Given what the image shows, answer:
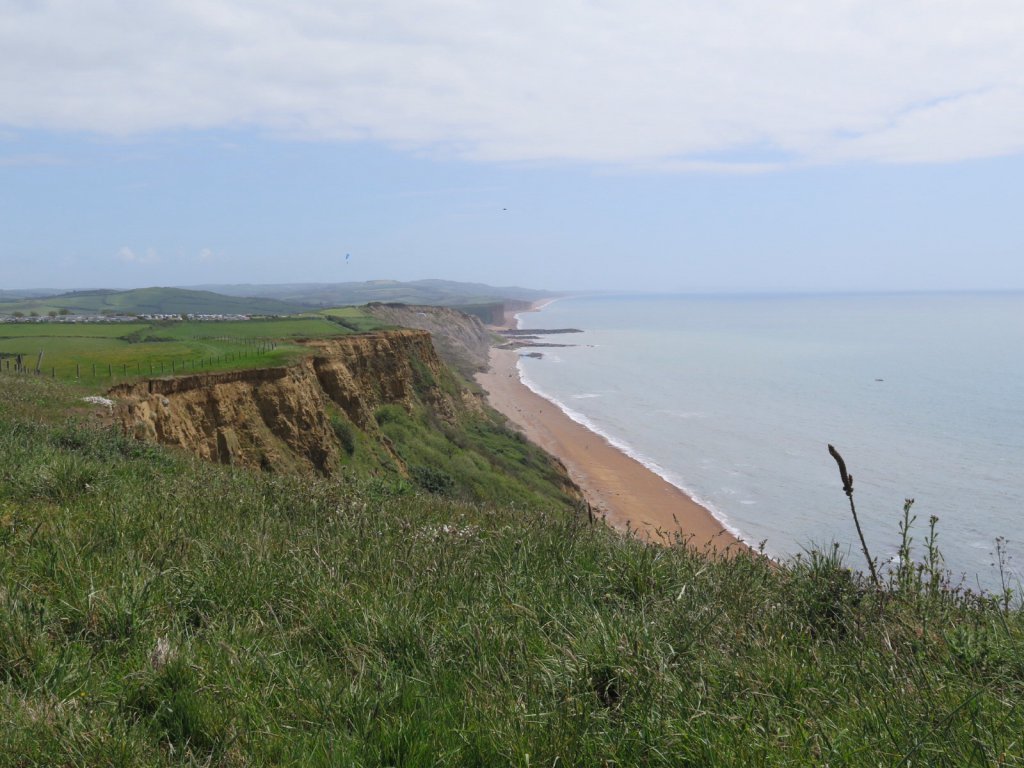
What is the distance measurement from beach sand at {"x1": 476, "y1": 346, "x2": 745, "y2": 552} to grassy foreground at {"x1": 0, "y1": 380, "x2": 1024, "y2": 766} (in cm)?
1427

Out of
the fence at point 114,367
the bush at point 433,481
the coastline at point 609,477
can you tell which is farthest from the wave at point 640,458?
the fence at point 114,367

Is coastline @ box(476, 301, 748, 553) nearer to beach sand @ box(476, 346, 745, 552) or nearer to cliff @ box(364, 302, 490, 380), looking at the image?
beach sand @ box(476, 346, 745, 552)

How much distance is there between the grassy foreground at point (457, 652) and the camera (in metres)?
3.17

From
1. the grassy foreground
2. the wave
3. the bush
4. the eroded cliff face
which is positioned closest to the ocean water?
the wave

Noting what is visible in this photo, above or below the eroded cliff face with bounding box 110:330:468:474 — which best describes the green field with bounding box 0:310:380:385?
above

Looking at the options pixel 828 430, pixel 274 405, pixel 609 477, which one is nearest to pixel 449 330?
pixel 828 430

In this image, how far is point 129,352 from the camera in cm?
2930

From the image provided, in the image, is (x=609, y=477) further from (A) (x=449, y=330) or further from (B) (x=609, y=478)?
(A) (x=449, y=330)

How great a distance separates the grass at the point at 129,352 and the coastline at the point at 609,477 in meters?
15.0

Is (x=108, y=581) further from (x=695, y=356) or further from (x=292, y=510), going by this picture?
(x=695, y=356)

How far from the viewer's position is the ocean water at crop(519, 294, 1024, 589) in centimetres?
3294

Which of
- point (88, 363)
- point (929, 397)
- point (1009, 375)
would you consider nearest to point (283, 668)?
point (88, 363)

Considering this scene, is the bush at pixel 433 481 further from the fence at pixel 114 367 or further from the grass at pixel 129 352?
the fence at pixel 114 367

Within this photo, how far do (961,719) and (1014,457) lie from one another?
160 ft
